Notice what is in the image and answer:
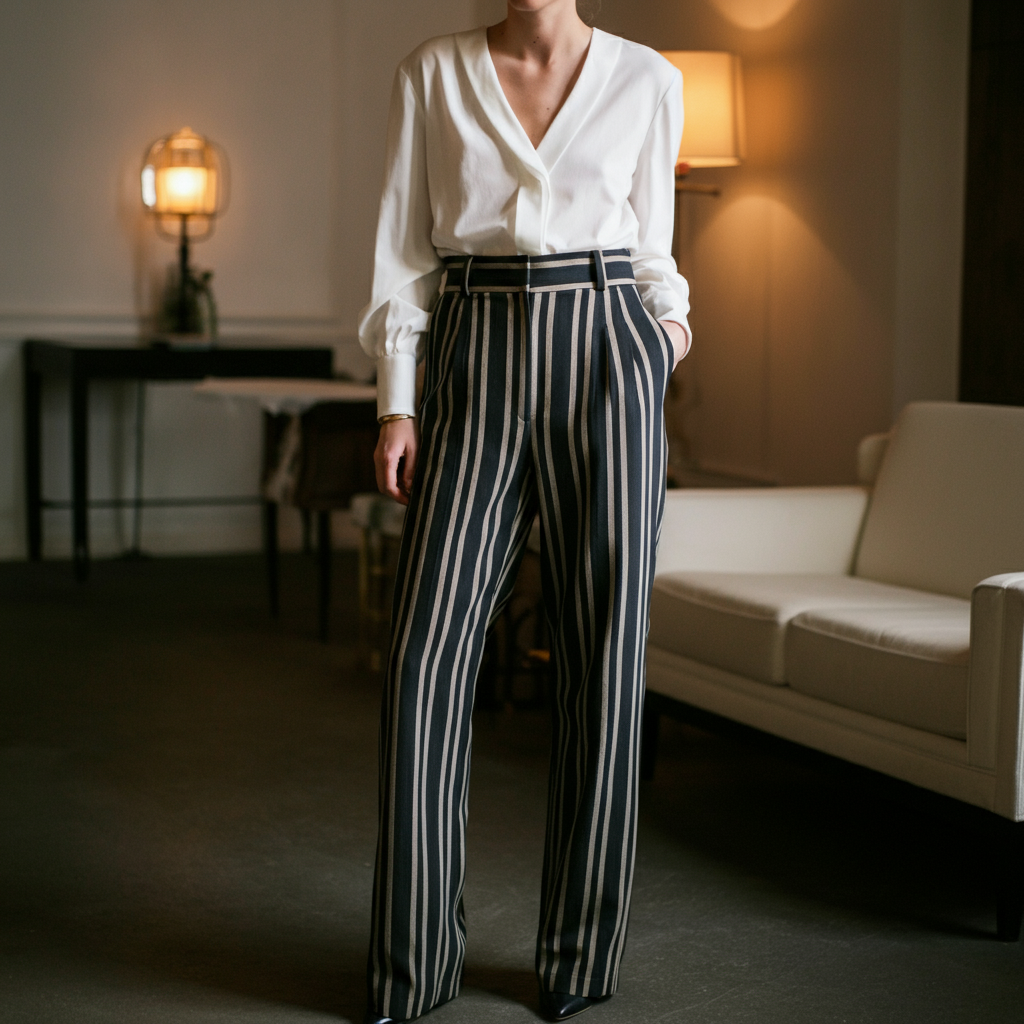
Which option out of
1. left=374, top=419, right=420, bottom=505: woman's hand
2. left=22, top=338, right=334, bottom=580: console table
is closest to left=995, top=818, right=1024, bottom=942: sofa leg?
left=374, top=419, right=420, bottom=505: woman's hand

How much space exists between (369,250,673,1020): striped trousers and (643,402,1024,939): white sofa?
0.60 metres

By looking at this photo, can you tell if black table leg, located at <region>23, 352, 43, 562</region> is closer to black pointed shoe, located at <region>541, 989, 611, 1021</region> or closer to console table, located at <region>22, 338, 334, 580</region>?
console table, located at <region>22, 338, 334, 580</region>

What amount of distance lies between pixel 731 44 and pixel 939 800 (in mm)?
3104

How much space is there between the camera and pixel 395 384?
1.71 meters

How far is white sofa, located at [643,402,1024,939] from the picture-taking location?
200cm

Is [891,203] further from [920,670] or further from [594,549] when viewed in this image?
[594,549]

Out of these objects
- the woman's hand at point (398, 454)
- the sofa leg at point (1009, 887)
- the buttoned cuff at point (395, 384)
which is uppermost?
the buttoned cuff at point (395, 384)

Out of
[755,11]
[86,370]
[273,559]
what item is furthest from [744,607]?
[86,370]

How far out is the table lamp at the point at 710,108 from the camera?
381cm

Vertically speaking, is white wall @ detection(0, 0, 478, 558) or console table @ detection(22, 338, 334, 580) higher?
white wall @ detection(0, 0, 478, 558)

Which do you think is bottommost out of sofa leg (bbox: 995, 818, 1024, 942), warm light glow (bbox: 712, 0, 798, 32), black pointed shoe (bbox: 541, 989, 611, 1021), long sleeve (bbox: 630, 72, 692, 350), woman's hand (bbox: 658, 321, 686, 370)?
black pointed shoe (bbox: 541, 989, 611, 1021)

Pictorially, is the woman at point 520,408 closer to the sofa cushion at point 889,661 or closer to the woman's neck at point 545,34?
the woman's neck at point 545,34

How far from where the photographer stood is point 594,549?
1.64 meters

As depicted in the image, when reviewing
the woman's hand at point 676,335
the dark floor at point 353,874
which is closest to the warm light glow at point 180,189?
the dark floor at point 353,874
